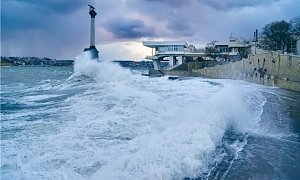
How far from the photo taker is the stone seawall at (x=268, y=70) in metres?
28.8

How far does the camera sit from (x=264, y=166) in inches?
302

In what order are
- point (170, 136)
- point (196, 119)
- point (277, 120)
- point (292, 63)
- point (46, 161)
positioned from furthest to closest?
1. point (292, 63)
2. point (277, 120)
3. point (196, 119)
4. point (170, 136)
5. point (46, 161)

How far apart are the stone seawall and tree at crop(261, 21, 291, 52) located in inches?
274

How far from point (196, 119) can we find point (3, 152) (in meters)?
5.50

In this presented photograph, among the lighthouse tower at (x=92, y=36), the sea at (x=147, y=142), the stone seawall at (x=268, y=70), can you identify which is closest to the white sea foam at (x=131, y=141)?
the sea at (x=147, y=142)

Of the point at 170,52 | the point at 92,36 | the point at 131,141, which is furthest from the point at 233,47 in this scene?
the point at 131,141

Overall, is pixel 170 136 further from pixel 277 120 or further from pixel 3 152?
pixel 277 120

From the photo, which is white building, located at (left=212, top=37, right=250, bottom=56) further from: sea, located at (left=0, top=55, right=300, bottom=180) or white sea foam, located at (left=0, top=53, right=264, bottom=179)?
white sea foam, located at (left=0, top=53, right=264, bottom=179)

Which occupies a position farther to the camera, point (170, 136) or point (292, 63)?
point (292, 63)

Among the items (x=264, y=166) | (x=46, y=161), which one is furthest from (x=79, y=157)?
(x=264, y=166)

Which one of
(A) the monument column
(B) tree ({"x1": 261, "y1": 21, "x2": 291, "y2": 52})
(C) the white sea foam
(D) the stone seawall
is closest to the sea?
(C) the white sea foam

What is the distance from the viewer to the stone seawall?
28794 mm

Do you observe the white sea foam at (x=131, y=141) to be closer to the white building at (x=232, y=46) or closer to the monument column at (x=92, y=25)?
the monument column at (x=92, y=25)

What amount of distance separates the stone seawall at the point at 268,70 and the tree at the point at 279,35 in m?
6.97
